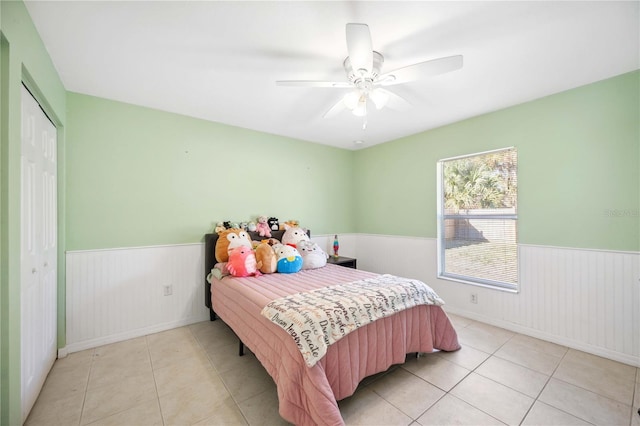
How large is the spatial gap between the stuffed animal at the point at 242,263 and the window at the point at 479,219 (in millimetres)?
2384

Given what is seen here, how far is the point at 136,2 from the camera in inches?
56.8

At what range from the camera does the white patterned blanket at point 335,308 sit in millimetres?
1511

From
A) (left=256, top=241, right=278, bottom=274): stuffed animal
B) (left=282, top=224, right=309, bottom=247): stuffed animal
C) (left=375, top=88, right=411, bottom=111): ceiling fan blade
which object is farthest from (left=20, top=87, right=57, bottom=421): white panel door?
(left=375, top=88, right=411, bottom=111): ceiling fan blade

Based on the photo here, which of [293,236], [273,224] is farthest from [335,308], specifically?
[273,224]

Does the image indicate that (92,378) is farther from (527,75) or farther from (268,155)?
(527,75)

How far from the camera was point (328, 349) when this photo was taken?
1.56 meters

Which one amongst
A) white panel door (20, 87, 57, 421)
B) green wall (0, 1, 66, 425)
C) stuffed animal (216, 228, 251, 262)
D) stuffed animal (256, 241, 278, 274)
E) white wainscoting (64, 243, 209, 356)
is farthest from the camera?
stuffed animal (216, 228, 251, 262)

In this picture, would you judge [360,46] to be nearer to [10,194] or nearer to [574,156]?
[10,194]

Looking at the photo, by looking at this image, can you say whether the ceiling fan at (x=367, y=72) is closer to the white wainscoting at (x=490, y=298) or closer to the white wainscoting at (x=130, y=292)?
the white wainscoting at (x=490, y=298)

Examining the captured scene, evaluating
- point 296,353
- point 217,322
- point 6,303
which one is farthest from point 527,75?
point 217,322

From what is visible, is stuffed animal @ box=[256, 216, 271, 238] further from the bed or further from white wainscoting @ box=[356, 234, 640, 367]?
white wainscoting @ box=[356, 234, 640, 367]

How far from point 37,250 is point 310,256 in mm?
2231

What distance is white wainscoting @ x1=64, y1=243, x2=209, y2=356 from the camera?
7.88 ft

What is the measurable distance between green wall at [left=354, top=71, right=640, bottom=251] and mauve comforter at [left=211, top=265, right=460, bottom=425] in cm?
151
